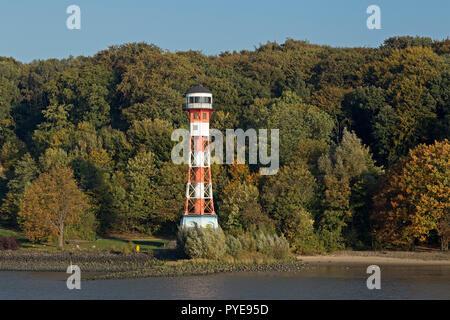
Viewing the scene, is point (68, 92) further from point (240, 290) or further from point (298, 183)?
point (240, 290)

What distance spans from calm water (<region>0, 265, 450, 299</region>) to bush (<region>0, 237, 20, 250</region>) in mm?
10332

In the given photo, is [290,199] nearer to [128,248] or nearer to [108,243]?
[128,248]

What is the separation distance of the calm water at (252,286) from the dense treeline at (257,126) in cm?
888

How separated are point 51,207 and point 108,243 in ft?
22.0

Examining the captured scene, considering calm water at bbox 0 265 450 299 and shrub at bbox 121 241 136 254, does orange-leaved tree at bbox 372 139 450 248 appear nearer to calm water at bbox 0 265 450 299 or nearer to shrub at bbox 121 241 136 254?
calm water at bbox 0 265 450 299

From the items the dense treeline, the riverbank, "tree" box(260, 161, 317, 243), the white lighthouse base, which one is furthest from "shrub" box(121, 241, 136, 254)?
"tree" box(260, 161, 317, 243)

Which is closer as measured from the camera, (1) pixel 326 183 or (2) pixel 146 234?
(1) pixel 326 183

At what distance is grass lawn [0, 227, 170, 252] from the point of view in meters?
78.1

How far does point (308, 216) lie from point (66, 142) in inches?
1516

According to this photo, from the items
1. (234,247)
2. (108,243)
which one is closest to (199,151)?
(234,247)

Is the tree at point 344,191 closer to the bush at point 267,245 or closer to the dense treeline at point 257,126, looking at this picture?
the dense treeline at point 257,126

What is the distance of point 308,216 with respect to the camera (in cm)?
7469
